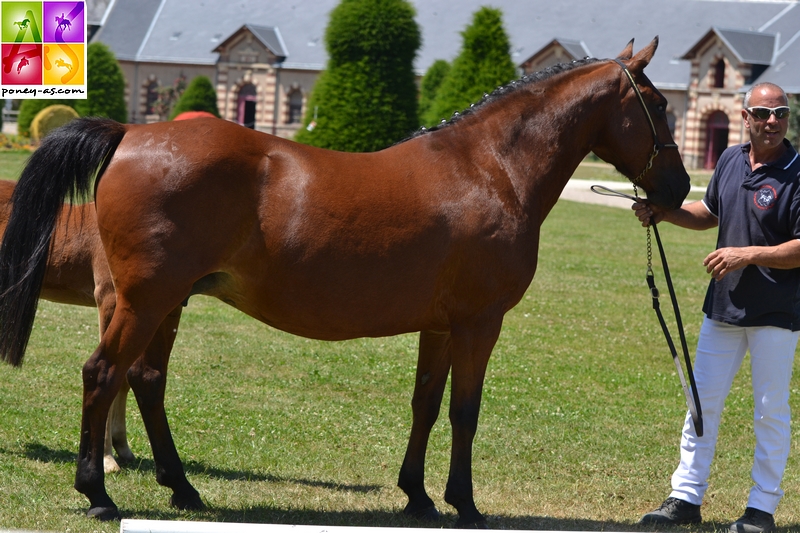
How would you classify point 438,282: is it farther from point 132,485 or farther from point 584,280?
point 584,280

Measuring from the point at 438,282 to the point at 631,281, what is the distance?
11.1 meters

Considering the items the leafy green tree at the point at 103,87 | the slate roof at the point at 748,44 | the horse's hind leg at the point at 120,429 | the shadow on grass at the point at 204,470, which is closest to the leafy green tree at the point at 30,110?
the leafy green tree at the point at 103,87

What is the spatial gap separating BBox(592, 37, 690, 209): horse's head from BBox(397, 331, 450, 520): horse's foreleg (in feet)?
4.77

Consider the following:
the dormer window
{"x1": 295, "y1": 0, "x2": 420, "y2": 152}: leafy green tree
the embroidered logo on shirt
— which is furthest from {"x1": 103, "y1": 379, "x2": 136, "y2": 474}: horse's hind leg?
the dormer window

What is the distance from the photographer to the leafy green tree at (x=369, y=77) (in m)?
27.2

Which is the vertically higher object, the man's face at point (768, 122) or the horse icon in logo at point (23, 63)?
the horse icon in logo at point (23, 63)

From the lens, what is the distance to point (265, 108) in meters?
59.0

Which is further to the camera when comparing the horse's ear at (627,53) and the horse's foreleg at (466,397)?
the horse's ear at (627,53)

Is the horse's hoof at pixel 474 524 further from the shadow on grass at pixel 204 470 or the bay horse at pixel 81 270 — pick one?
the bay horse at pixel 81 270

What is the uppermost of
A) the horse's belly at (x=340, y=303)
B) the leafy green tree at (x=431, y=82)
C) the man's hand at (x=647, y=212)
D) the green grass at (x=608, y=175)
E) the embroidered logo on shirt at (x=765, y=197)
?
the leafy green tree at (x=431, y=82)

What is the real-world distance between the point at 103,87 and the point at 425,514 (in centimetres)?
4129

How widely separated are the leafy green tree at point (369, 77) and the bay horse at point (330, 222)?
73.0 feet

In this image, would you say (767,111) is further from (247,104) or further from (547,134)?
(247,104)

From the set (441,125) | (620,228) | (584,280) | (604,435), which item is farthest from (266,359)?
(620,228)
